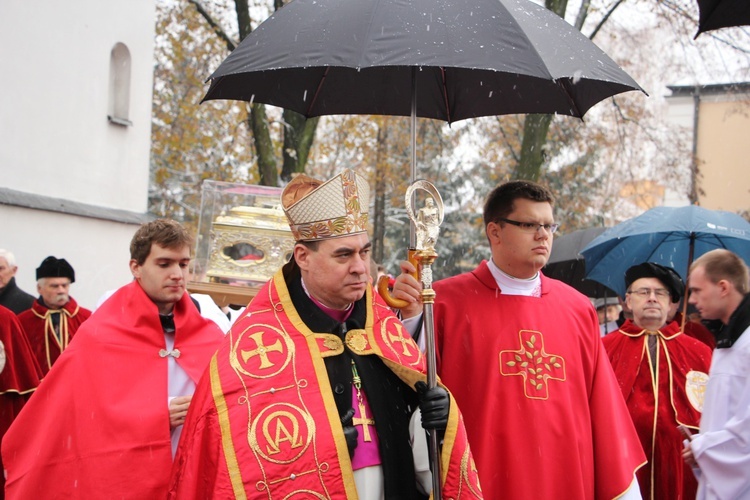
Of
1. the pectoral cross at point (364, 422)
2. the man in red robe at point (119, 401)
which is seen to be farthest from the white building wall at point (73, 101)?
the pectoral cross at point (364, 422)

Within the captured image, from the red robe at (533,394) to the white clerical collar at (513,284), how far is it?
0.04 m

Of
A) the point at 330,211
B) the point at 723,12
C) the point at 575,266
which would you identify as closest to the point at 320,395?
the point at 330,211

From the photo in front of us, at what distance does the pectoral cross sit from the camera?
413cm

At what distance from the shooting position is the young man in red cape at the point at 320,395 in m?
3.96

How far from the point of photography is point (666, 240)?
28.2 feet

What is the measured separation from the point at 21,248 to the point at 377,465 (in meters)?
12.1

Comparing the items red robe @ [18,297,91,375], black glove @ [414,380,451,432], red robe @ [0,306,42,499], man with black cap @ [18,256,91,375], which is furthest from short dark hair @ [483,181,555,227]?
man with black cap @ [18,256,91,375]

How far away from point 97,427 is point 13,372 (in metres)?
3.07

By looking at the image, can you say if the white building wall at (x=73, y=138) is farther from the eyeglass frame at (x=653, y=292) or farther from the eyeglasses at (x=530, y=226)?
the eyeglasses at (x=530, y=226)

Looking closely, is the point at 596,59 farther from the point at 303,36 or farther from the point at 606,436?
the point at 606,436

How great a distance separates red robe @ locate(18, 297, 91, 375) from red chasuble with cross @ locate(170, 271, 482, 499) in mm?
5588

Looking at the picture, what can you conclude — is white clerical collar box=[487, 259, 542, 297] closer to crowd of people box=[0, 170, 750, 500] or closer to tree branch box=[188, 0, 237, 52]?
crowd of people box=[0, 170, 750, 500]

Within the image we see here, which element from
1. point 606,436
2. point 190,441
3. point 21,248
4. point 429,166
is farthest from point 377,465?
point 429,166

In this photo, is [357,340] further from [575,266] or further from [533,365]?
[575,266]
